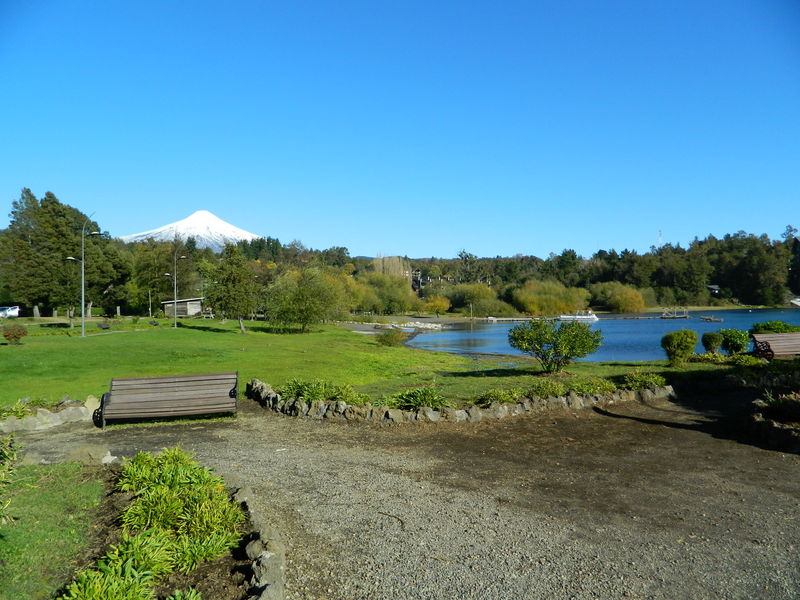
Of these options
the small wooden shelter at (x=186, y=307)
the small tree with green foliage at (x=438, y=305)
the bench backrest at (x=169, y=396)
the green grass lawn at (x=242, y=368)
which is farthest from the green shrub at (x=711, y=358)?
the small tree with green foliage at (x=438, y=305)

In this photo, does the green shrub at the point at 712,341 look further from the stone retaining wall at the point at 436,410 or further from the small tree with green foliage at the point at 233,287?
the small tree with green foliage at the point at 233,287

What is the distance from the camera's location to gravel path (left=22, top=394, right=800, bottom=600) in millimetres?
4574

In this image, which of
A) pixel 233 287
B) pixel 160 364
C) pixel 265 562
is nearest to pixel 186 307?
pixel 233 287

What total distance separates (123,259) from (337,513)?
69328 millimetres

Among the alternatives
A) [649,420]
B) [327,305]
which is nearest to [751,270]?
[327,305]

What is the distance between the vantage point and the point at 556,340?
1709 cm

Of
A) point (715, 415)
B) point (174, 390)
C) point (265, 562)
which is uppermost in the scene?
point (174, 390)

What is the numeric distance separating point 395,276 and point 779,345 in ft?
→ 363

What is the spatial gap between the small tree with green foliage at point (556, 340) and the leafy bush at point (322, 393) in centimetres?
694

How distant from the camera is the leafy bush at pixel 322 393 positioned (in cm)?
1184

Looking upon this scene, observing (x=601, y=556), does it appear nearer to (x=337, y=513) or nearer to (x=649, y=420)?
(x=337, y=513)

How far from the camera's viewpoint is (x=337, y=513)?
6.12m

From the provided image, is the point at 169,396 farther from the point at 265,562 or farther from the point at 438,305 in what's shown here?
the point at 438,305

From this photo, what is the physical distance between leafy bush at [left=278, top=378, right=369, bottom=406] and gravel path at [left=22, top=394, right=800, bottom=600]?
4.00 feet
